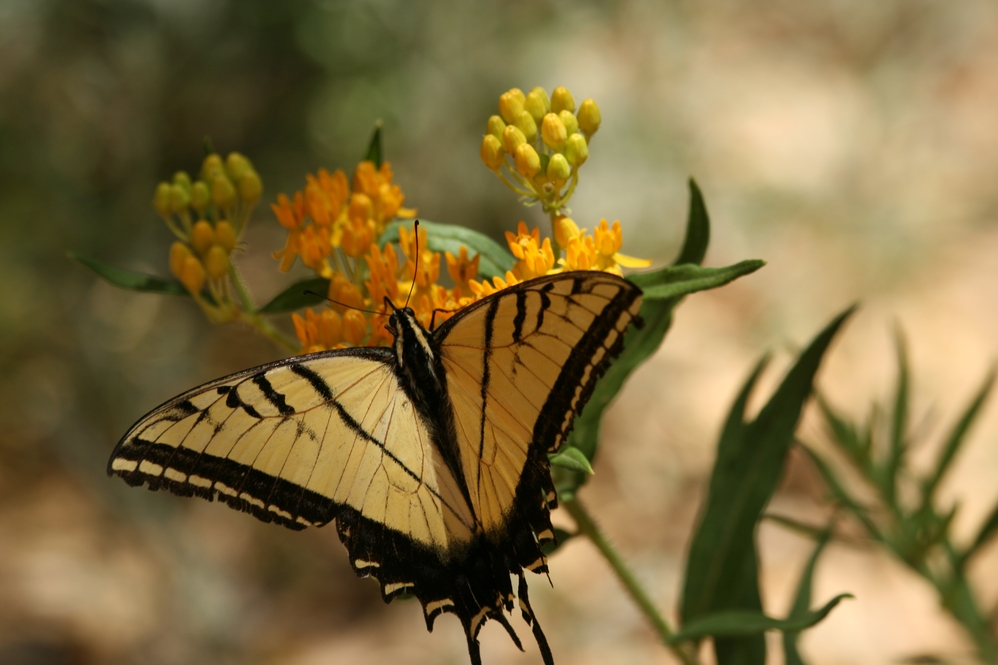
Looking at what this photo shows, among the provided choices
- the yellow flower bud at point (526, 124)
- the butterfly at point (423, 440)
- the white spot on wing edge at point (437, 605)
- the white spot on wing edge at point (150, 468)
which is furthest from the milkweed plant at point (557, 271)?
the white spot on wing edge at point (150, 468)

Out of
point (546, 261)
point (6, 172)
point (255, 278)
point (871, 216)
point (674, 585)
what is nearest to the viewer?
point (546, 261)

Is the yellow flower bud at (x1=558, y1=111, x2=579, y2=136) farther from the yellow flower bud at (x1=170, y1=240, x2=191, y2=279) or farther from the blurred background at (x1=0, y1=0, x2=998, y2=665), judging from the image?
the blurred background at (x1=0, y1=0, x2=998, y2=665)

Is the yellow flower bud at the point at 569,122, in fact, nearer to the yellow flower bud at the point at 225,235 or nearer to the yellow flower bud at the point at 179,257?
the yellow flower bud at the point at 225,235

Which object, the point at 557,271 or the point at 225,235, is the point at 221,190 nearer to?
the point at 225,235

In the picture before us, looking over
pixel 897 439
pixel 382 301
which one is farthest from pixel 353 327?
pixel 897 439

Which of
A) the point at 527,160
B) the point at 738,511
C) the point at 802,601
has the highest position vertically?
the point at 527,160

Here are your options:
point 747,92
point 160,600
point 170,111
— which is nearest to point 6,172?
point 170,111

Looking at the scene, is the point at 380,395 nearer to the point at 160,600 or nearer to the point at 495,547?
the point at 495,547
